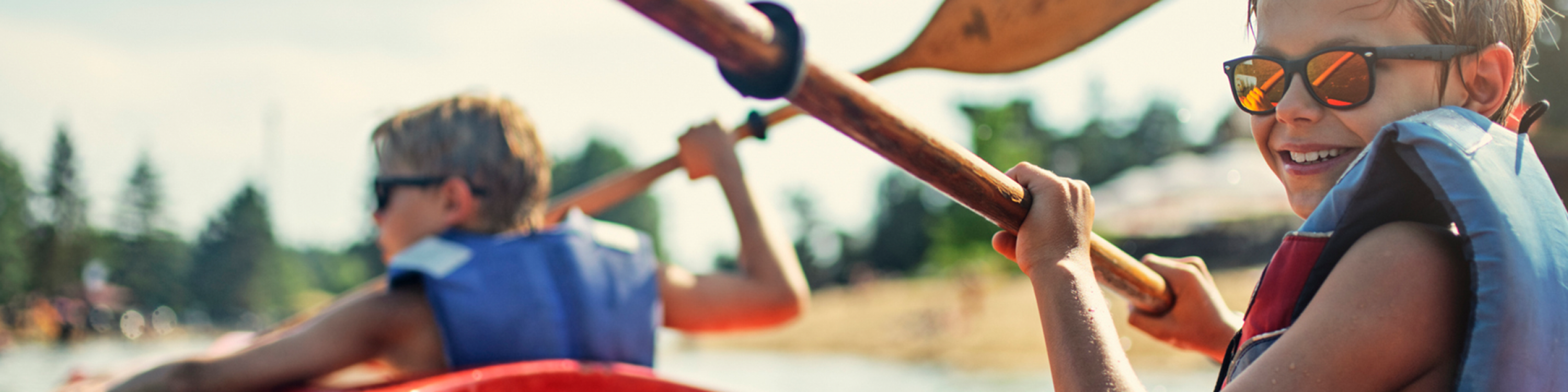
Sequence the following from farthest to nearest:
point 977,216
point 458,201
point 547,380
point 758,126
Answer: point 977,216
point 458,201
point 758,126
point 547,380

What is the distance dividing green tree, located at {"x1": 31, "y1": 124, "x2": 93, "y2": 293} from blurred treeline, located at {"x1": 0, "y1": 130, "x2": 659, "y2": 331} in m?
0.02

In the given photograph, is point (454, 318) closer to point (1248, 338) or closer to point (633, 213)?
point (1248, 338)

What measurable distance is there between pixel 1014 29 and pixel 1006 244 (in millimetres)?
482

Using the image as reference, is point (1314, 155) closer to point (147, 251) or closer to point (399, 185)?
point (399, 185)

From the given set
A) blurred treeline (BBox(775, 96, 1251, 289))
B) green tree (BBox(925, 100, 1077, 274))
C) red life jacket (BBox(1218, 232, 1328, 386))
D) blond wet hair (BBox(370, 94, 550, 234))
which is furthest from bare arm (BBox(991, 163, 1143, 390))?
blurred treeline (BBox(775, 96, 1251, 289))

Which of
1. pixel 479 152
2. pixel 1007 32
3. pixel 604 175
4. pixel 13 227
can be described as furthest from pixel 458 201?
pixel 604 175

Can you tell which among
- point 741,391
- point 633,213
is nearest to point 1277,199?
point 741,391

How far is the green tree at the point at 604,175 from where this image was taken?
46156 millimetres

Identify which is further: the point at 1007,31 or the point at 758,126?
the point at 758,126

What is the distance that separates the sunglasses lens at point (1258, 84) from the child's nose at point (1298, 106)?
0.5 inches

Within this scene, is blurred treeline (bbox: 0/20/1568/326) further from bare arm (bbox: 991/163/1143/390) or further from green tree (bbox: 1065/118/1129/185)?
bare arm (bbox: 991/163/1143/390)

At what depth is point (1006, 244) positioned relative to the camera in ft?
3.34

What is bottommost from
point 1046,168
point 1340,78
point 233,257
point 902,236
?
point 1340,78

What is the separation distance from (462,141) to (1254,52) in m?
A: 1.60
